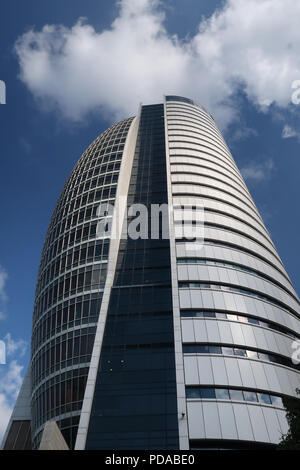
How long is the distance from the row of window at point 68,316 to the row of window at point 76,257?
5336mm

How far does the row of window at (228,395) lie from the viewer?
111ft

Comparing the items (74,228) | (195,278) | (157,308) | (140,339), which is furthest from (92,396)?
(74,228)

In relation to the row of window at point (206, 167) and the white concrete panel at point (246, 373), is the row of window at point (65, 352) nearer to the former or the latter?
the white concrete panel at point (246, 373)

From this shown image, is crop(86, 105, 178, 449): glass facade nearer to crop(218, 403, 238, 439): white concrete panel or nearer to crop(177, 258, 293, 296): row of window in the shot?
crop(177, 258, 293, 296): row of window

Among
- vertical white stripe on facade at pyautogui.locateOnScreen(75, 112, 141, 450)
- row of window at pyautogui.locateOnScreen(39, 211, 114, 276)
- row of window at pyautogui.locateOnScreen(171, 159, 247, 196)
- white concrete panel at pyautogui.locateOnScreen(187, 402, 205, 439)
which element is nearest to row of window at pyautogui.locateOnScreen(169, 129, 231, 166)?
row of window at pyautogui.locateOnScreen(171, 159, 247, 196)

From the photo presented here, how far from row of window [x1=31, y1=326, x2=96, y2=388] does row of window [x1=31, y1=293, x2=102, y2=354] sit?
1.10 metres

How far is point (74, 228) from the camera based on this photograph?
55.7m

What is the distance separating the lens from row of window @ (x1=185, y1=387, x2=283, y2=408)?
33875 mm

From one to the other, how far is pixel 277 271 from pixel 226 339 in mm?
20563

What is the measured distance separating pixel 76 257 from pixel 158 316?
1578 centimetres

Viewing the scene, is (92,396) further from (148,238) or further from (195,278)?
(148,238)

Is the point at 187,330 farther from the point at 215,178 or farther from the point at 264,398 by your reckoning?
the point at 215,178

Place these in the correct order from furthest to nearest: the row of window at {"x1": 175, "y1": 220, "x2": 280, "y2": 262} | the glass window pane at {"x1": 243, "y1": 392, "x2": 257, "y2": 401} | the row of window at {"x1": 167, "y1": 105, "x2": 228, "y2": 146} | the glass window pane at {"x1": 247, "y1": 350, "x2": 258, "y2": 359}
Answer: the row of window at {"x1": 167, "y1": 105, "x2": 228, "y2": 146} < the row of window at {"x1": 175, "y1": 220, "x2": 280, "y2": 262} < the glass window pane at {"x1": 247, "y1": 350, "x2": 258, "y2": 359} < the glass window pane at {"x1": 243, "y1": 392, "x2": 257, "y2": 401}

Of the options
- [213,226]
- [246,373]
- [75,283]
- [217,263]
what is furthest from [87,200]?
[246,373]
